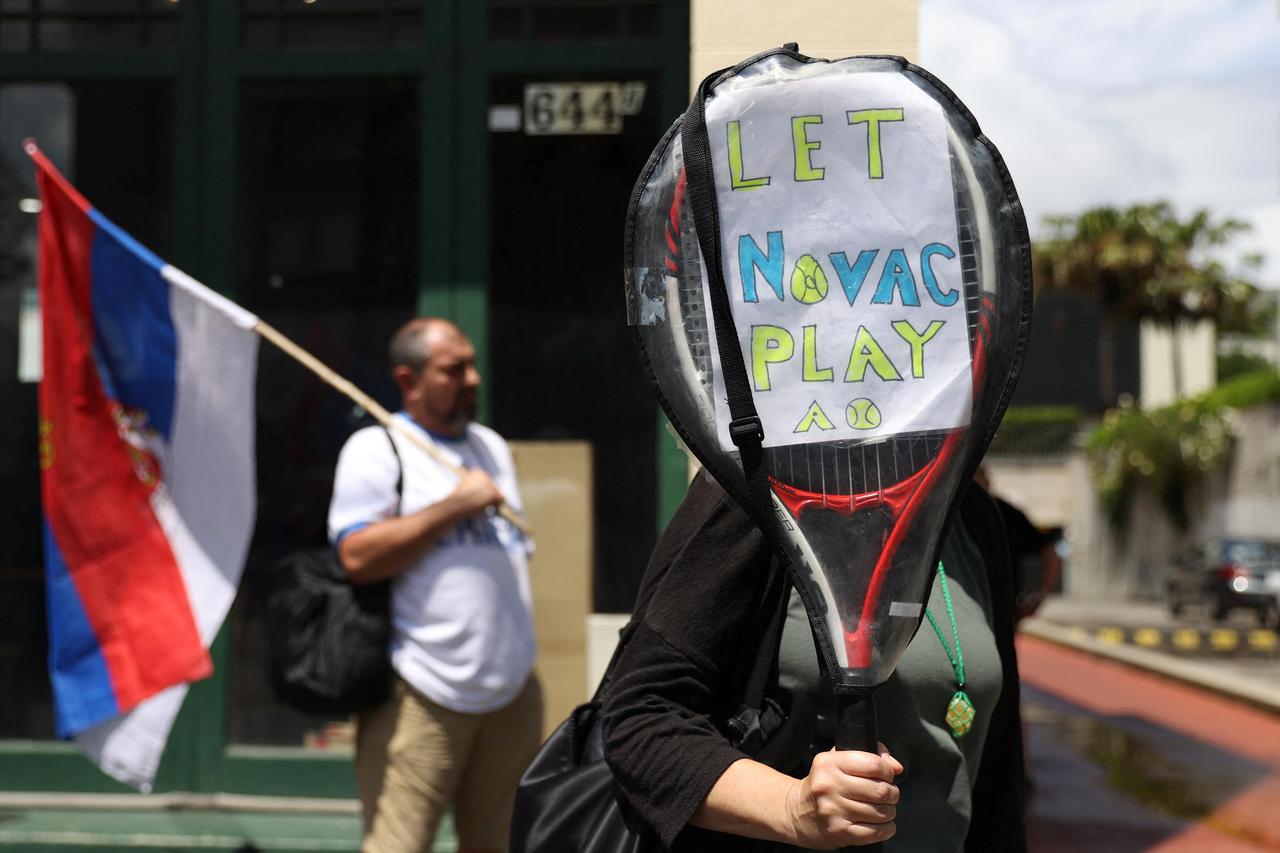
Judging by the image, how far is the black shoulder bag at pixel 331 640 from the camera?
4.09 m

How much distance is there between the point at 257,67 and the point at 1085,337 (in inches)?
2730

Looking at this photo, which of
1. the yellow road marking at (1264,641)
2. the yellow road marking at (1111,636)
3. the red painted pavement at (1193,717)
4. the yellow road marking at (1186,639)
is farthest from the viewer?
the yellow road marking at (1111,636)

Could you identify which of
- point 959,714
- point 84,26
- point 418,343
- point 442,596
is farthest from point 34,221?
point 959,714

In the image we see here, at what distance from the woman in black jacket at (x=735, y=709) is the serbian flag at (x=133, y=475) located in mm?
3025

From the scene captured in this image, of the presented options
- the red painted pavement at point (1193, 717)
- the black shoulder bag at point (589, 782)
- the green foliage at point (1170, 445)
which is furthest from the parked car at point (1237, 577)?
the black shoulder bag at point (589, 782)

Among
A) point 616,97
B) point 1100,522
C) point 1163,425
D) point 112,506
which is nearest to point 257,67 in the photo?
point 616,97

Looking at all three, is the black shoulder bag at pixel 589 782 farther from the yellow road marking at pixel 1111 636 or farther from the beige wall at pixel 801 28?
the yellow road marking at pixel 1111 636

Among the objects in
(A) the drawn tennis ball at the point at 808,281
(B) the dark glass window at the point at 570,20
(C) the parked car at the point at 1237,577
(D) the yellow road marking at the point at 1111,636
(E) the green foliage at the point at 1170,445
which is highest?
(B) the dark glass window at the point at 570,20

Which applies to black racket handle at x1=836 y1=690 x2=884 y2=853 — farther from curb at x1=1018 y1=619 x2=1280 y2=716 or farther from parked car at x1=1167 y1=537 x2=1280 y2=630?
parked car at x1=1167 y1=537 x2=1280 y2=630

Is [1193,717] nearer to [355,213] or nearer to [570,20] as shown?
[570,20]

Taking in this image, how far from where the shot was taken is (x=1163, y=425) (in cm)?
3894

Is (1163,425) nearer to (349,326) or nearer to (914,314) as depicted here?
(349,326)

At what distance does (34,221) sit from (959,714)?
211 inches

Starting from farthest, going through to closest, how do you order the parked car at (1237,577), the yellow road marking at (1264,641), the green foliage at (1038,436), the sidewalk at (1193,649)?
the green foliage at (1038,436)
the parked car at (1237,577)
the yellow road marking at (1264,641)
the sidewalk at (1193,649)
